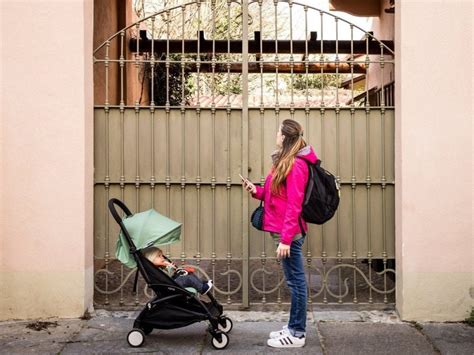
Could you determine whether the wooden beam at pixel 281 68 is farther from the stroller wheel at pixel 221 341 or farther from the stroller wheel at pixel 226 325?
the stroller wheel at pixel 221 341

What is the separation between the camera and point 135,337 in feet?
16.0

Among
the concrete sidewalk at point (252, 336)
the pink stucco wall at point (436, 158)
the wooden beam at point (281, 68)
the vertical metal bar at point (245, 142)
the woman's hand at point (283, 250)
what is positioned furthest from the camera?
the wooden beam at point (281, 68)

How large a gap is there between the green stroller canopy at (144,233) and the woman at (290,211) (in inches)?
31.0

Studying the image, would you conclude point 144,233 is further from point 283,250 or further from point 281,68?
point 281,68

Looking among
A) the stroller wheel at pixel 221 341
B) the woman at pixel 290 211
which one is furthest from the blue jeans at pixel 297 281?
the stroller wheel at pixel 221 341

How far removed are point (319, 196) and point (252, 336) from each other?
1424mm

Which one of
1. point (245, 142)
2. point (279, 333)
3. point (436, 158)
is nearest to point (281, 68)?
point (245, 142)

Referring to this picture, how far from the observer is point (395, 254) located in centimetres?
590

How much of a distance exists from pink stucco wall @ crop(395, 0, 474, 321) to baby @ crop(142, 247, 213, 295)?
1977 millimetres

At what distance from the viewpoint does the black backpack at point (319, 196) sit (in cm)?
475

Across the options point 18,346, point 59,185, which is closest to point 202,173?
point 59,185

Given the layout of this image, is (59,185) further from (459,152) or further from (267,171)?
(459,152)

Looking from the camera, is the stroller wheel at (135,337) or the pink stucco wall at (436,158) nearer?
the stroller wheel at (135,337)

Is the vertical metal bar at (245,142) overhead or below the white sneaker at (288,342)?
overhead
